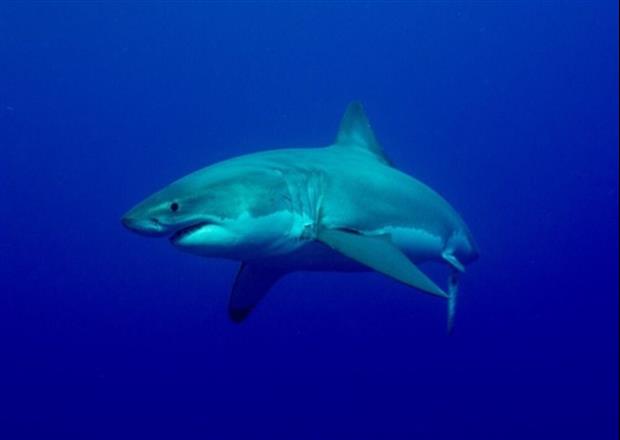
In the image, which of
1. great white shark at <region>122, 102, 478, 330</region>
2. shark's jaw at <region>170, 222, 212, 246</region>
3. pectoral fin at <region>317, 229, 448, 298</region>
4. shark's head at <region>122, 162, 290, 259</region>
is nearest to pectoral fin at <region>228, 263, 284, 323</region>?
great white shark at <region>122, 102, 478, 330</region>

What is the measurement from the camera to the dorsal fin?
6695 mm

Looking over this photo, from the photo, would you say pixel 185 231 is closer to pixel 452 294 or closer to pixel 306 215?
pixel 306 215

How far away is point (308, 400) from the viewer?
17.6 meters

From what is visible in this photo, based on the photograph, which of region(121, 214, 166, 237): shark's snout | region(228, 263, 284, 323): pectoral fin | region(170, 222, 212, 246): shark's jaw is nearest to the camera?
region(121, 214, 166, 237): shark's snout

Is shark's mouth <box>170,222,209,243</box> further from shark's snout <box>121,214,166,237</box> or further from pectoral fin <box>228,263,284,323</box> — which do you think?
pectoral fin <box>228,263,284,323</box>

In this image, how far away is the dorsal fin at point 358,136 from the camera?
670cm

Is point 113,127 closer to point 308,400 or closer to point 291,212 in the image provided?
point 308,400

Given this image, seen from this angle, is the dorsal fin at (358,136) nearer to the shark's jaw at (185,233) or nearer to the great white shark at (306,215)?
the great white shark at (306,215)

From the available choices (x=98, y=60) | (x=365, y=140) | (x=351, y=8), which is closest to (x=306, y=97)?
(x=351, y=8)

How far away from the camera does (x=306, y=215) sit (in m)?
4.61

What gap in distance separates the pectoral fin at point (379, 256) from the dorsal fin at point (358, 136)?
209cm

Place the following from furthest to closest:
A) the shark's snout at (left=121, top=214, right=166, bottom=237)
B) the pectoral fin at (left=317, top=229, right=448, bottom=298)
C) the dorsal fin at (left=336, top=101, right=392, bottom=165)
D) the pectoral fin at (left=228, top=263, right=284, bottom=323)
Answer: the dorsal fin at (left=336, top=101, right=392, bottom=165) → the pectoral fin at (left=228, top=263, right=284, bottom=323) → the pectoral fin at (left=317, top=229, right=448, bottom=298) → the shark's snout at (left=121, top=214, right=166, bottom=237)

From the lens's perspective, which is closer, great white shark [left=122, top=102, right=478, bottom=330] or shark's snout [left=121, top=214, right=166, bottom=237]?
shark's snout [left=121, top=214, right=166, bottom=237]

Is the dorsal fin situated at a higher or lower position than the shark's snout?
higher
